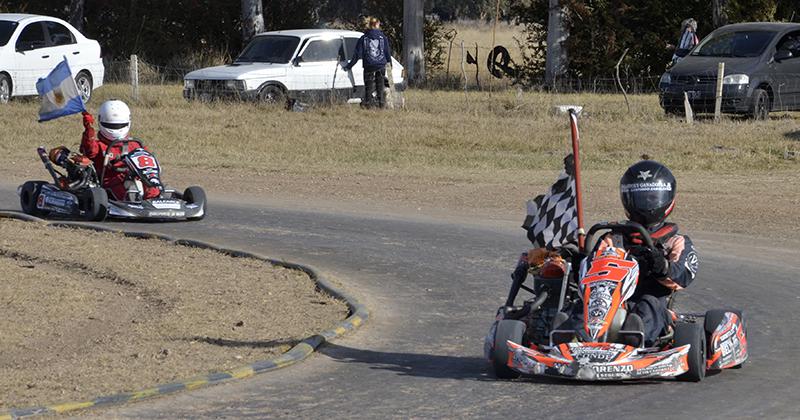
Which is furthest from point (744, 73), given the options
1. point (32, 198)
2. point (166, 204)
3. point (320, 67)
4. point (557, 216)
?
point (557, 216)

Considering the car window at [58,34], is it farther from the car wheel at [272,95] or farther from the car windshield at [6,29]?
the car wheel at [272,95]

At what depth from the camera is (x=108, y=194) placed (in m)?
15.4

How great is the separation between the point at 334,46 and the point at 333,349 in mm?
18200

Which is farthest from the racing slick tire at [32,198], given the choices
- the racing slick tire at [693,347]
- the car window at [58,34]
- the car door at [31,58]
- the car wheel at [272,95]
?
the car window at [58,34]

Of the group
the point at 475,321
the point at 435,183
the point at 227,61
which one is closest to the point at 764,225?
the point at 435,183

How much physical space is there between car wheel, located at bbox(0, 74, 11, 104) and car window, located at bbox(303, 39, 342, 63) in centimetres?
566

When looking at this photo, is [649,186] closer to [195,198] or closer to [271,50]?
[195,198]

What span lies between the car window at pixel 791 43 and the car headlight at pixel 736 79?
59.0 inches

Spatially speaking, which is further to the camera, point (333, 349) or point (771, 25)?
point (771, 25)

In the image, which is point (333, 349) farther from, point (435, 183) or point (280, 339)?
point (435, 183)

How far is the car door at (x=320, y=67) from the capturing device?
26156 millimetres

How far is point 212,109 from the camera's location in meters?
25.5

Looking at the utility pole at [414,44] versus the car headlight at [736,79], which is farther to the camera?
the utility pole at [414,44]

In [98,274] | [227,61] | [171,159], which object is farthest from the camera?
[227,61]
